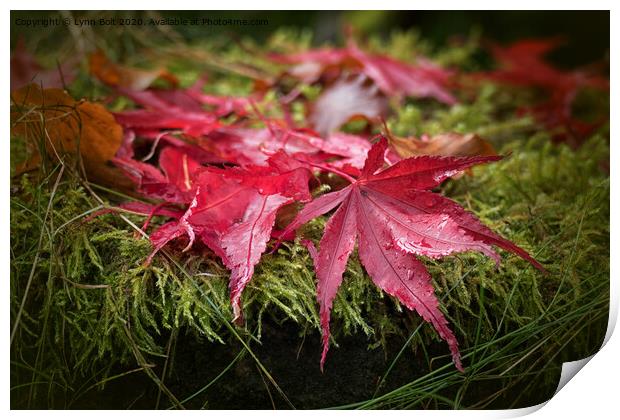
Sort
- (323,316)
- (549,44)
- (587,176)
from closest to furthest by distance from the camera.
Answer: (323,316), (587,176), (549,44)

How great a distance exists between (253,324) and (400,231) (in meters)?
0.19

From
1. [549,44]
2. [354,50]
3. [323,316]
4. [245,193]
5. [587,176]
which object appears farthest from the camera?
[549,44]

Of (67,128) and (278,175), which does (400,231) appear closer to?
(278,175)

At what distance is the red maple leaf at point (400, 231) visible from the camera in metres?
0.53

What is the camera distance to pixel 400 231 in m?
0.56

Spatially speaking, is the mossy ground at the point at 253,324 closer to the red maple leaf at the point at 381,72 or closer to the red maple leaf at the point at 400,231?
the red maple leaf at the point at 400,231

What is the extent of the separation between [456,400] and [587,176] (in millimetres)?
466

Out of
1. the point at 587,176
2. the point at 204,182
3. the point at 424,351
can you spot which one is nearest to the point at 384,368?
the point at 424,351

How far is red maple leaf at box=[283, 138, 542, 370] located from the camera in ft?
1.73

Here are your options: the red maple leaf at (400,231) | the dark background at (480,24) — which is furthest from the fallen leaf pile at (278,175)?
the dark background at (480,24)

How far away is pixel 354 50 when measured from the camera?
1.27m

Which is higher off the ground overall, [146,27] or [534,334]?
[146,27]
